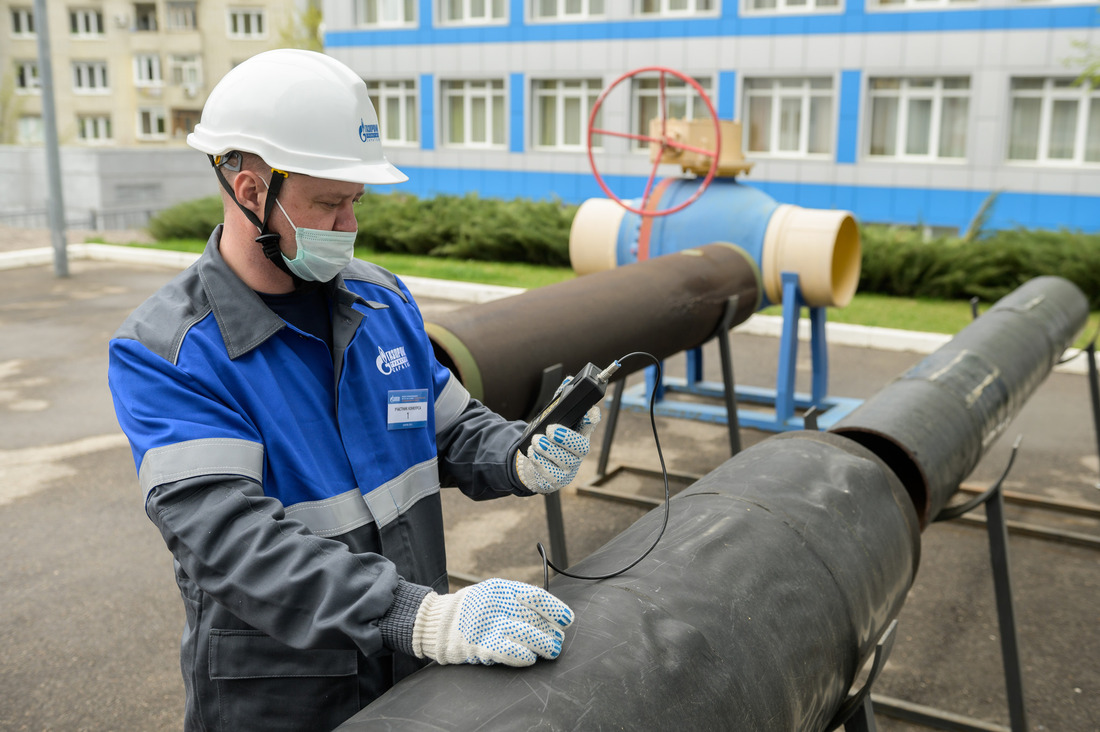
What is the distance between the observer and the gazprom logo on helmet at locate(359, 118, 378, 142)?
189 centimetres

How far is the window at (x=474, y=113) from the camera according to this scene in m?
23.2

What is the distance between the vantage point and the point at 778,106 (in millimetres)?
20016

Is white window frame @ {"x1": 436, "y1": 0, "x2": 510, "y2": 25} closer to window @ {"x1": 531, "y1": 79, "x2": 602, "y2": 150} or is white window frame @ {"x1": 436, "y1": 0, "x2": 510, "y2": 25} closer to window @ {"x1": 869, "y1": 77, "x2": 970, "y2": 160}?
window @ {"x1": 531, "y1": 79, "x2": 602, "y2": 150}

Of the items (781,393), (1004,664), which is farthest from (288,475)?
(781,393)

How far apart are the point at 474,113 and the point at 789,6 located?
26.4 ft

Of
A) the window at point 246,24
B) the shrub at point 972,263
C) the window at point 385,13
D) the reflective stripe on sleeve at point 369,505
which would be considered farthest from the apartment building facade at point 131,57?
the reflective stripe on sleeve at point 369,505

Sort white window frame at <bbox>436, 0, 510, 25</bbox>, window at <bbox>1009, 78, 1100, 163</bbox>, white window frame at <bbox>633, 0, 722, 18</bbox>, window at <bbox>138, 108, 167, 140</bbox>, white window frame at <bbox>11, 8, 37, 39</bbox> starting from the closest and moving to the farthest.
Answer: window at <bbox>1009, 78, 1100, 163</bbox> → white window frame at <bbox>633, 0, 722, 18</bbox> → white window frame at <bbox>436, 0, 510, 25</bbox> → white window frame at <bbox>11, 8, 37, 39</bbox> → window at <bbox>138, 108, 167, 140</bbox>

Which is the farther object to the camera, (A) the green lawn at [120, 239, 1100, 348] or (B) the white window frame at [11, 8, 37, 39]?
(B) the white window frame at [11, 8, 37, 39]

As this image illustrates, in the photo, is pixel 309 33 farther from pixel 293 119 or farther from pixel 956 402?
pixel 293 119

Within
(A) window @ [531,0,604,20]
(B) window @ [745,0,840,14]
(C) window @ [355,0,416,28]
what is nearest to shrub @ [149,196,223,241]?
(A) window @ [531,0,604,20]

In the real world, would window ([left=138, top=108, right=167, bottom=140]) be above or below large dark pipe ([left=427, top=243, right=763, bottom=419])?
above

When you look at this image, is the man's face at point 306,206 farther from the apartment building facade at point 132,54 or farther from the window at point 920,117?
the apartment building facade at point 132,54

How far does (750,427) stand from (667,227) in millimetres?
1649

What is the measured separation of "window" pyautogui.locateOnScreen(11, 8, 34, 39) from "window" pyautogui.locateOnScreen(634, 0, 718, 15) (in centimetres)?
3644
